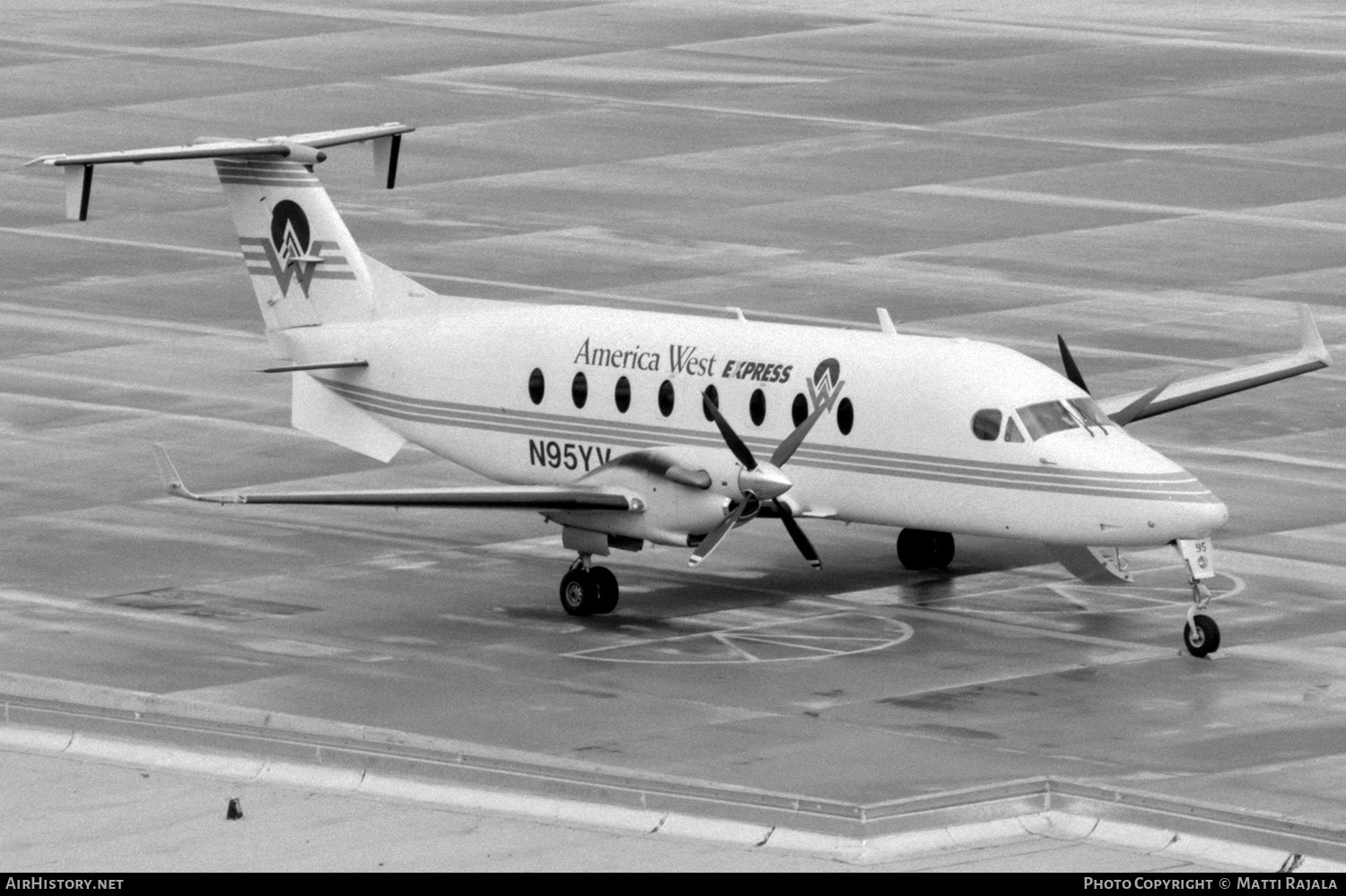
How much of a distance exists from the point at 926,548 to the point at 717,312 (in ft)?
58.4

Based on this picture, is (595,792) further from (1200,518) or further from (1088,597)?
(1088,597)

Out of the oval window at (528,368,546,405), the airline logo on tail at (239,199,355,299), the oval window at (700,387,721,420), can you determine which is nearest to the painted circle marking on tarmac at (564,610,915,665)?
the oval window at (700,387,721,420)

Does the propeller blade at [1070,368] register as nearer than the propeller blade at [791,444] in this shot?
No

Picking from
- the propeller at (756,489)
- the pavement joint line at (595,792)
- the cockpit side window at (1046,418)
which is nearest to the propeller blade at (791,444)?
the propeller at (756,489)

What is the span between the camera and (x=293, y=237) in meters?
43.1

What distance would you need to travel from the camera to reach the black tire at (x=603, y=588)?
37281mm

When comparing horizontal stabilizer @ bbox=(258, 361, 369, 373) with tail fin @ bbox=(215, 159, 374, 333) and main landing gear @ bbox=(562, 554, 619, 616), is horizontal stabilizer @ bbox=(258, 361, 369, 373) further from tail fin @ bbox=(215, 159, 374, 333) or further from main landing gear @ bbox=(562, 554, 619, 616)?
main landing gear @ bbox=(562, 554, 619, 616)

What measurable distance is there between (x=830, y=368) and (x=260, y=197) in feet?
34.2

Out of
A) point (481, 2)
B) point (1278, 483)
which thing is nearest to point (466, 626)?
point (1278, 483)

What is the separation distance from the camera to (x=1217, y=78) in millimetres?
85562

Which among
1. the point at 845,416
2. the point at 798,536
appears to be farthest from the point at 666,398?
the point at 798,536

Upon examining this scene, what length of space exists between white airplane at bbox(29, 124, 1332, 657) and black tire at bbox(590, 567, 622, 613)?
3 centimetres

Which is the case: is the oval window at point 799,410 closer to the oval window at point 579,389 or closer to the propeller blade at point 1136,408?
the oval window at point 579,389

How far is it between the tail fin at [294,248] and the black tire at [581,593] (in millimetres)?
7018
